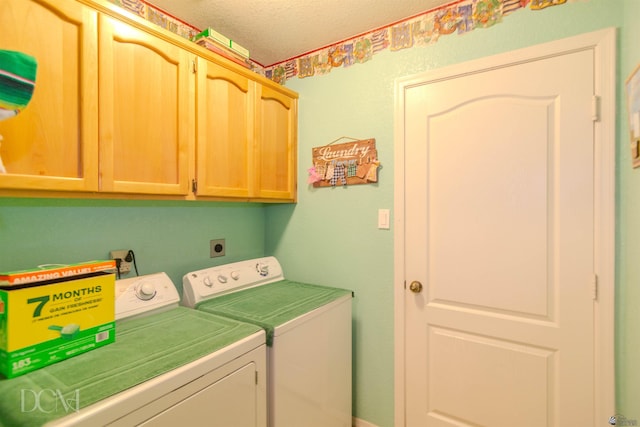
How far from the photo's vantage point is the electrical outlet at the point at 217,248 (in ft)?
6.33

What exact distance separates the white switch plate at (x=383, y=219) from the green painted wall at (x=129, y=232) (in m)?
0.94

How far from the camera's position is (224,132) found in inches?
63.5

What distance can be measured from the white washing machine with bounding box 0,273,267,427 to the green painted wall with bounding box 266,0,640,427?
83 centimetres

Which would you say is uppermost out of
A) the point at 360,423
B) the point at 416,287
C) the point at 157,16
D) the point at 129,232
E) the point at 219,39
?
the point at 157,16

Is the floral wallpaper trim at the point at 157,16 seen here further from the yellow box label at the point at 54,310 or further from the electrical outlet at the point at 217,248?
the yellow box label at the point at 54,310

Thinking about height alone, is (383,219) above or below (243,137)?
below

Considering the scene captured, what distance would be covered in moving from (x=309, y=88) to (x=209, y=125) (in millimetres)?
828

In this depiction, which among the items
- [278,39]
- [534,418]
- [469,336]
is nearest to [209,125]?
[278,39]

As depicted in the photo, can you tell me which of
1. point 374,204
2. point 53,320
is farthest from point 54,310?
point 374,204

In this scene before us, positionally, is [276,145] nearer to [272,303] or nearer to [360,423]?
[272,303]

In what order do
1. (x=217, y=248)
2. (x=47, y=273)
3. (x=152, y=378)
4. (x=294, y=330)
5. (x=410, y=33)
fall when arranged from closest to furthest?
(x=152, y=378), (x=47, y=273), (x=294, y=330), (x=410, y=33), (x=217, y=248)

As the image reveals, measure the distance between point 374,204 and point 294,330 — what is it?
868 mm

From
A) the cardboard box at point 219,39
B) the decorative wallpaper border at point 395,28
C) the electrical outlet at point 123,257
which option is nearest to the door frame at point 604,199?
the decorative wallpaper border at point 395,28

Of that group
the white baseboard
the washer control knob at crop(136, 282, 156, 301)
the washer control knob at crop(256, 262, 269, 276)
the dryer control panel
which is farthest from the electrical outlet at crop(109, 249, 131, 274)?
the white baseboard
